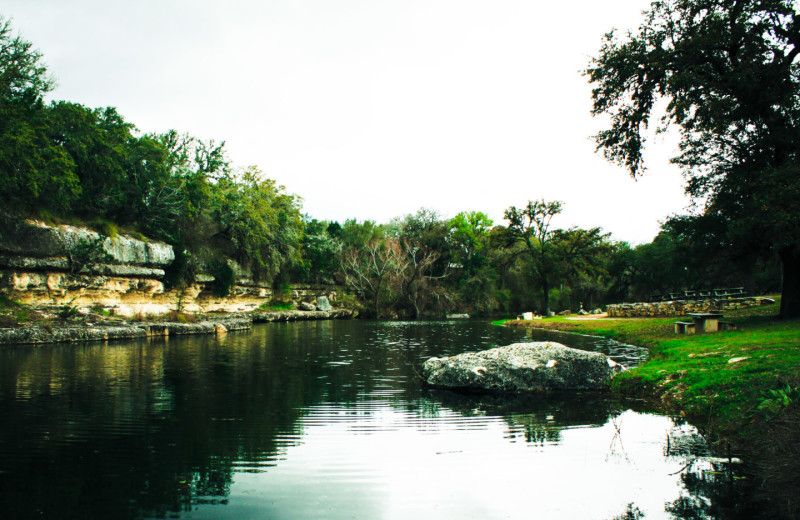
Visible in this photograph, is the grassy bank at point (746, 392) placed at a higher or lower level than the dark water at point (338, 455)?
higher

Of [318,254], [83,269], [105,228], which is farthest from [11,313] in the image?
[318,254]

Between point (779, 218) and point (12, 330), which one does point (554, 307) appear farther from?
point (12, 330)

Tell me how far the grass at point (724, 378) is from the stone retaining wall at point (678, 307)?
1616 cm

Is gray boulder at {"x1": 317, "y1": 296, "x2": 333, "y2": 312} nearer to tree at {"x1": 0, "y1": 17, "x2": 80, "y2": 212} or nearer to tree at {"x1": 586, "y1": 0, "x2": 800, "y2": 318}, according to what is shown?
tree at {"x1": 0, "y1": 17, "x2": 80, "y2": 212}

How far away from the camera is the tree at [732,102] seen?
19000mm

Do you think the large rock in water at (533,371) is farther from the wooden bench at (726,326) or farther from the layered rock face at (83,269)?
the layered rock face at (83,269)

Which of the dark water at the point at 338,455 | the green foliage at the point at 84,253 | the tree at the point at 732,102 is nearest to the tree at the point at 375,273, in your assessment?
the green foliage at the point at 84,253

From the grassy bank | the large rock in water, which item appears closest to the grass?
the grassy bank

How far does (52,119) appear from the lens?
36562 millimetres

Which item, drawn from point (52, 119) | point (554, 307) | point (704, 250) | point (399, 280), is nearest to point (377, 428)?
point (704, 250)

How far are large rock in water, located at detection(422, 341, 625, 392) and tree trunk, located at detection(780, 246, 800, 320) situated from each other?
14618 mm

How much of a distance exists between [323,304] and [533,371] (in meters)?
59.1

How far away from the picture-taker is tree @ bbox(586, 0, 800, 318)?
19000 millimetres

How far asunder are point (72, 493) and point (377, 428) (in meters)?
4.58
